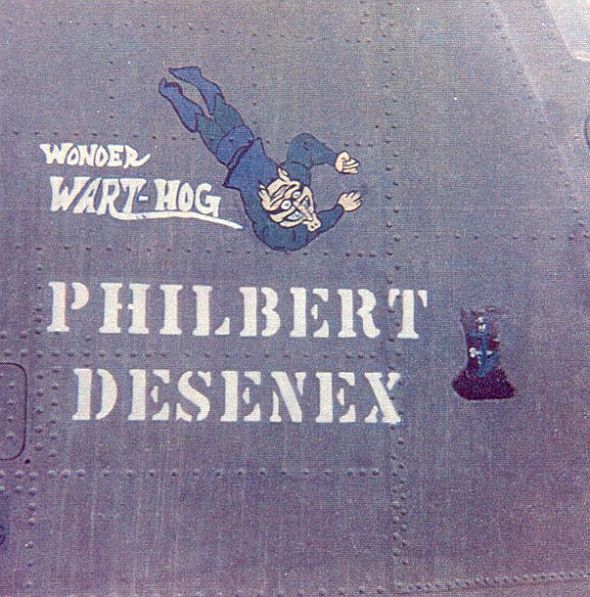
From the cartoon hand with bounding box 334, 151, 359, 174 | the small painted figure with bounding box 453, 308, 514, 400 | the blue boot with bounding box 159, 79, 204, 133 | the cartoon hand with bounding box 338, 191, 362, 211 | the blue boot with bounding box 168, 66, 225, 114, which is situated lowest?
the small painted figure with bounding box 453, 308, 514, 400

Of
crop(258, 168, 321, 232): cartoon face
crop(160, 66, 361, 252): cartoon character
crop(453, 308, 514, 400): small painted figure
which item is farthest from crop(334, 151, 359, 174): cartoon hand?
crop(453, 308, 514, 400): small painted figure

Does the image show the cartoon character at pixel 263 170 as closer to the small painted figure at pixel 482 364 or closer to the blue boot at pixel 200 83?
the blue boot at pixel 200 83

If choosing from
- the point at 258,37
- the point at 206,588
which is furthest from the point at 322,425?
the point at 258,37

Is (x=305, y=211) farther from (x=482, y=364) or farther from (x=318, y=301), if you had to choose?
(x=482, y=364)

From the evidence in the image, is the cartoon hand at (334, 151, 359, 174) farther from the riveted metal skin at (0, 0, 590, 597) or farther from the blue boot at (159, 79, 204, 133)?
the blue boot at (159, 79, 204, 133)

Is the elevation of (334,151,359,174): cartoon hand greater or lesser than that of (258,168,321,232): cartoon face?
greater

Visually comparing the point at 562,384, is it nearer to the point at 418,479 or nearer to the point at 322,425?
the point at 418,479

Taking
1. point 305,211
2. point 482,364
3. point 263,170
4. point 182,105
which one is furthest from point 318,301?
point 182,105
